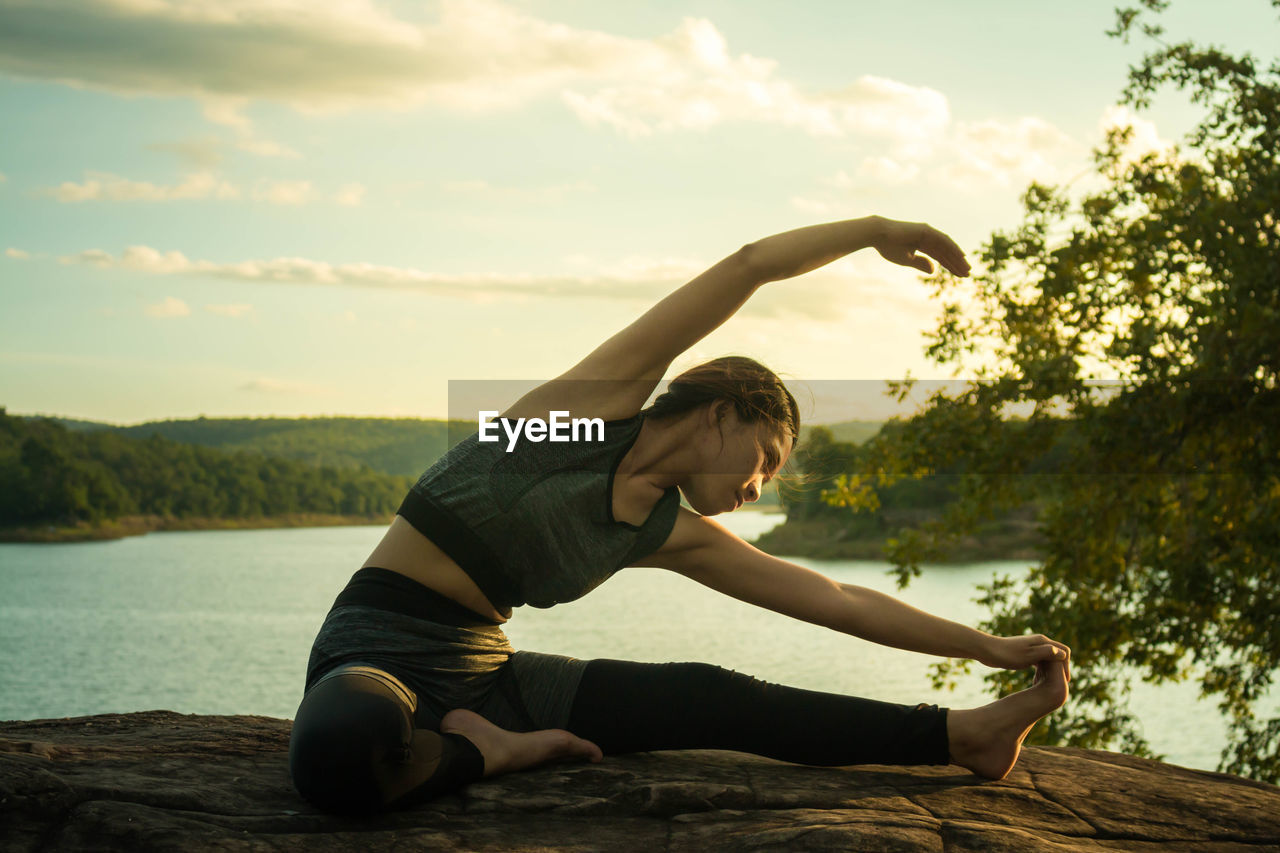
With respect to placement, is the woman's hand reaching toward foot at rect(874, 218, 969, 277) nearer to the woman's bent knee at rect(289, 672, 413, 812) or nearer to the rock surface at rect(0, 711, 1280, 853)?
the rock surface at rect(0, 711, 1280, 853)

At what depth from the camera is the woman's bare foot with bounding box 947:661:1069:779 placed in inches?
93.2

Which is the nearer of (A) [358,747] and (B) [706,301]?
(A) [358,747]

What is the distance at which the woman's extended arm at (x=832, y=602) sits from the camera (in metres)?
2.31

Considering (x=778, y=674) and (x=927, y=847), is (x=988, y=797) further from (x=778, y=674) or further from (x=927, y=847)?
(x=778, y=674)

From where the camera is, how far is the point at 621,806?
2.09 meters

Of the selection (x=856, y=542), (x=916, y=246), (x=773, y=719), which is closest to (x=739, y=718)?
(x=773, y=719)

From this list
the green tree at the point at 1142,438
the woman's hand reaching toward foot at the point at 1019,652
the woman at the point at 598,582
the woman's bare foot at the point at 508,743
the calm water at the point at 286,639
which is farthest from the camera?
the calm water at the point at 286,639

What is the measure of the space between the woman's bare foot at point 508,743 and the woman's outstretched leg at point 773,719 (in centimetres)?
8

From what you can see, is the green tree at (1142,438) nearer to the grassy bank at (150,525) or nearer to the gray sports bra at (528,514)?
the gray sports bra at (528,514)

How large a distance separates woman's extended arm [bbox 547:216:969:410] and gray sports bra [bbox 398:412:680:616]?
0.13 meters

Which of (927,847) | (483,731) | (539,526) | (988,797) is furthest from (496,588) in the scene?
(988,797)

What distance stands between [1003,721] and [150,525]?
75.4m

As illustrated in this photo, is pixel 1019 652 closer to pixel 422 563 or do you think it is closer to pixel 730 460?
pixel 730 460

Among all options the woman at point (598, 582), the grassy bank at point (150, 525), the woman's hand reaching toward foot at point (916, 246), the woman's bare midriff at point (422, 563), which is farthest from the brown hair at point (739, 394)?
the grassy bank at point (150, 525)
